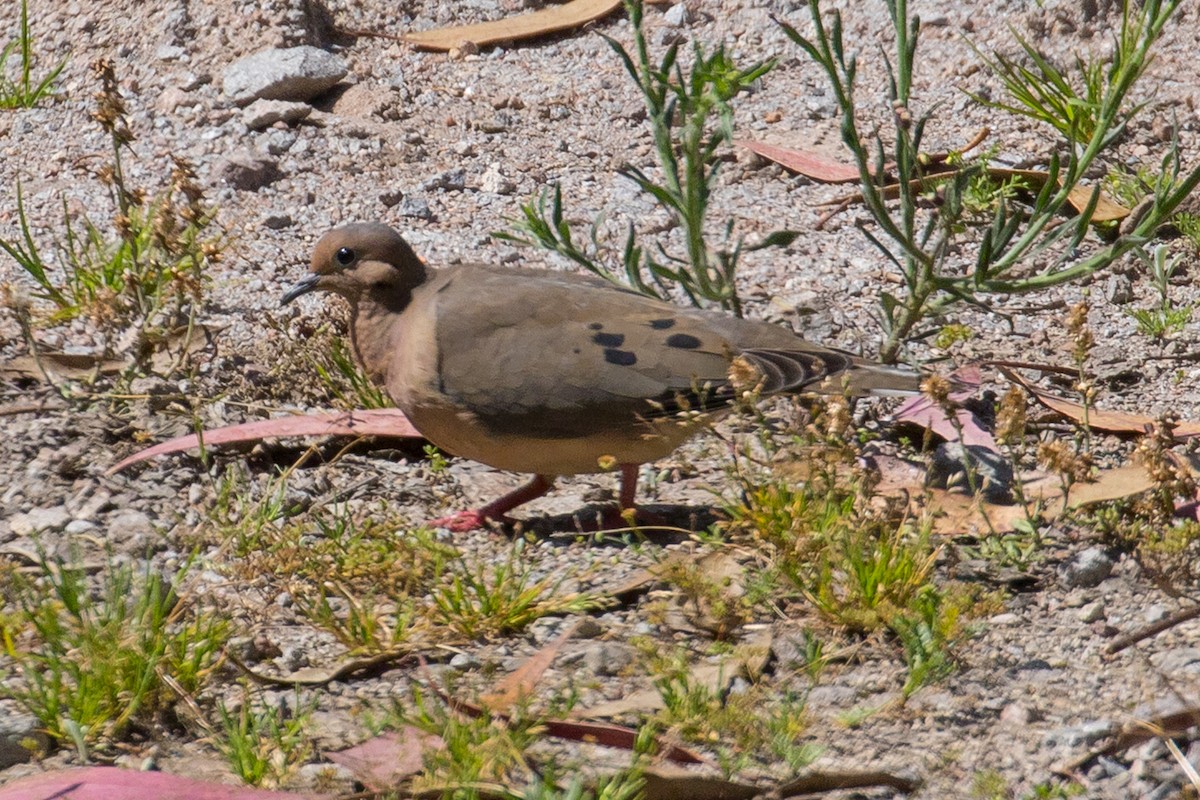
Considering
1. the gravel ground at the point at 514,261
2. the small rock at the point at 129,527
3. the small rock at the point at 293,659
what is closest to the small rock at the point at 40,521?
the gravel ground at the point at 514,261

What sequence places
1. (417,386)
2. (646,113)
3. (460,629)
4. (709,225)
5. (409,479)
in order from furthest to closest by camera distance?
1. (646,113)
2. (709,225)
3. (409,479)
4. (417,386)
5. (460,629)

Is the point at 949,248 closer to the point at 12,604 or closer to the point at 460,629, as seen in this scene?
the point at 460,629

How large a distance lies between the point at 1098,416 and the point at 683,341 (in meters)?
1.43

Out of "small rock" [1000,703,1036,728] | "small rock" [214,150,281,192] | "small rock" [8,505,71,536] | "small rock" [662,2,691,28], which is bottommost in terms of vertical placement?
"small rock" [1000,703,1036,728]

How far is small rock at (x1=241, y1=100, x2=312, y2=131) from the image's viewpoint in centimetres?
660

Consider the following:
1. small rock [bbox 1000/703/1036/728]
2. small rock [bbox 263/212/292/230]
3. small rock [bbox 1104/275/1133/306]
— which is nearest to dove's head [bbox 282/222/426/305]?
small rock [bbox 263/212/292/230]

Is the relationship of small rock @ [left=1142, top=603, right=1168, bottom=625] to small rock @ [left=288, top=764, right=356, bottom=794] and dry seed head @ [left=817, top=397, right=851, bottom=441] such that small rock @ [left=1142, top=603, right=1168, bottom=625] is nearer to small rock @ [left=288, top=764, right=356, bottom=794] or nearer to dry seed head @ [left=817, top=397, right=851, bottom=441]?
dry seed head @ [left=817, top=397, right=851, bottom=441]

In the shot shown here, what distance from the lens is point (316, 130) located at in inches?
260

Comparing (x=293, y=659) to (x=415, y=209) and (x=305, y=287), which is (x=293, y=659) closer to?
(x=305, y=287)

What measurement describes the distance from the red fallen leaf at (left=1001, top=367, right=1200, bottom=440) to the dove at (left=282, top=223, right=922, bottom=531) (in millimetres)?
581

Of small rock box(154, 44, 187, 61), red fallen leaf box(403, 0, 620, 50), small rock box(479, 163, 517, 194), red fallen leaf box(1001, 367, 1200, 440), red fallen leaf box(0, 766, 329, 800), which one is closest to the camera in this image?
red fallen leaf box(0, 766, 329, 800)

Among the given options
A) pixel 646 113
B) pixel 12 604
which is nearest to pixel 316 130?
pixel 646 113

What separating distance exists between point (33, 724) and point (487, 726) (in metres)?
0.97

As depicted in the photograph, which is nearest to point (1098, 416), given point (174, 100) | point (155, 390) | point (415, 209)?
point (415, 209)
